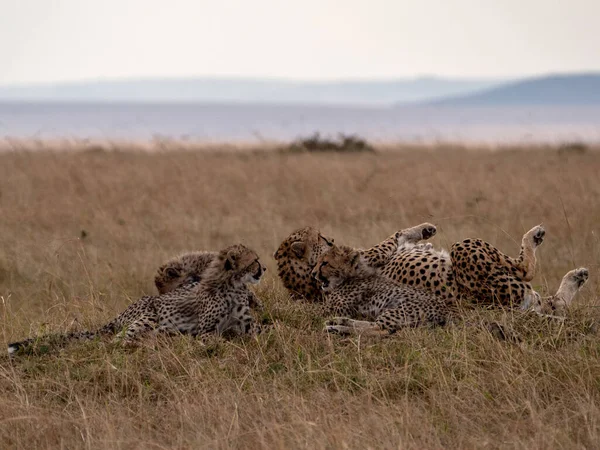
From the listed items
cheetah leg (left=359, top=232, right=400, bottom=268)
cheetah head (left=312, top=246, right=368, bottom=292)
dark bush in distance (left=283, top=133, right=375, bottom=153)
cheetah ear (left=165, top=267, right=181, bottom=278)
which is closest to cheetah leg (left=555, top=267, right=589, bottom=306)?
cheetah leg (left=359, top=232, right=400, bottom=268)

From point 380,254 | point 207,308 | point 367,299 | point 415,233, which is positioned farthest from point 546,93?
point 207,308

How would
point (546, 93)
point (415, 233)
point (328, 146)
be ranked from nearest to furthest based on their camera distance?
point (415, 233)
point (328, 146)
point (546, 93)

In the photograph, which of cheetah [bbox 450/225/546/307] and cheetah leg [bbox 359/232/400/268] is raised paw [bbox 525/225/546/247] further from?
cheetah leg [bbox 359/232/400/268]

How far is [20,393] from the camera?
4180 mm

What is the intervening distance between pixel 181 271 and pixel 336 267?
80 centimetres

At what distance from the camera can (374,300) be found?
197 inches

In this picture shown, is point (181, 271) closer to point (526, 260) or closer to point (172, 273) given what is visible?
point (172, 273)

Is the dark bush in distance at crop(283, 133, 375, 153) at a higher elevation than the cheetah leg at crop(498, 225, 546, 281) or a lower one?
lower

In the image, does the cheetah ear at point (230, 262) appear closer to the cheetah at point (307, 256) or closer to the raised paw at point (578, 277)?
the cheetah at point (307, 256)

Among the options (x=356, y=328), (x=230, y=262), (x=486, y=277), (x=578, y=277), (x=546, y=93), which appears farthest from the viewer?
(x=546, y=93)

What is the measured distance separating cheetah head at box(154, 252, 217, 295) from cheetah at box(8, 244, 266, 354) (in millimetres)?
322

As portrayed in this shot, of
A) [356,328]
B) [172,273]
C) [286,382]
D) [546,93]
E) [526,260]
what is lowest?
[546,93]

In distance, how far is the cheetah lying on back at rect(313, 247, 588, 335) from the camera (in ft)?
15.5

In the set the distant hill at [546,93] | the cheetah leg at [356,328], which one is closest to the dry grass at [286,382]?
the cheetah leg at [356,328]
